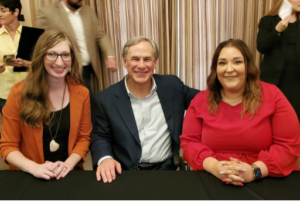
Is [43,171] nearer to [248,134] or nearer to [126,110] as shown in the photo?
[126,110]

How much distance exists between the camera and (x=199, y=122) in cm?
142

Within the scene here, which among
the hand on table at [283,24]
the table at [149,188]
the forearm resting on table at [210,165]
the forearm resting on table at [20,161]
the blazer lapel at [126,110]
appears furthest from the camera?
the hand on table at [283,24]

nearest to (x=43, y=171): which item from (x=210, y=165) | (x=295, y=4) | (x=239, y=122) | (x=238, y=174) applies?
(x=210, y=165)

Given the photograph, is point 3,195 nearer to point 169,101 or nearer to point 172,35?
point 169,101

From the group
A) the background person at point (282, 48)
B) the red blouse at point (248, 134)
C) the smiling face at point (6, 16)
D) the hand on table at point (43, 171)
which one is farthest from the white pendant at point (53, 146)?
the background person at point (282, 48)

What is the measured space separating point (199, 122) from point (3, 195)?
102cm

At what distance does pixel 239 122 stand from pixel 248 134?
0.25 feet

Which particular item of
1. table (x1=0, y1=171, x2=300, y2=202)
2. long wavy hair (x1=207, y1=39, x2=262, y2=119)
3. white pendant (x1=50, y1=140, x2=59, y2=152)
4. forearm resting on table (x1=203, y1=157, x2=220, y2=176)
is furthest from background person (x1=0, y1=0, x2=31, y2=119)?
forearm resting on table (x1=203, y1=157, x2=220, y2=176)

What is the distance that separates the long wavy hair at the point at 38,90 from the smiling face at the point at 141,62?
0.43 m

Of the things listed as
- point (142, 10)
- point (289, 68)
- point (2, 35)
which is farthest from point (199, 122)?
point (142, 10)

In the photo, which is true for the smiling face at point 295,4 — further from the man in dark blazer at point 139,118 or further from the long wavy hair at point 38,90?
the long wavy hair at point 38,90

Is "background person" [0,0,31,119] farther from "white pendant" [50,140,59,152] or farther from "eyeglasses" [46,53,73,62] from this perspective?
"white pendant" [50,140,59,152]

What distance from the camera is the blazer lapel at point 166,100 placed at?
159 cm

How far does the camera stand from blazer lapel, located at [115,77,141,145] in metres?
1.50
